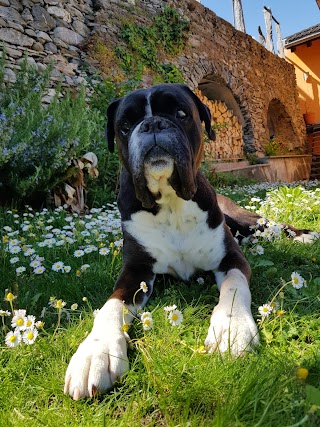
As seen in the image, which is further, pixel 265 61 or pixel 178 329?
pixel 265 61

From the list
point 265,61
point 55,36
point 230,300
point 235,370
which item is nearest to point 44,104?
point 55,36

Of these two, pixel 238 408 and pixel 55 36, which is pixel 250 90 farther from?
pixel 238 408

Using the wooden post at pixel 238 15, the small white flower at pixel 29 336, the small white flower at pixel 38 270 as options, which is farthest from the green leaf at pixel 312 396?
the wooden post at pixel 238 15

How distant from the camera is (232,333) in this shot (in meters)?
1.40

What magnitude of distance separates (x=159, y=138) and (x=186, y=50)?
344 inches

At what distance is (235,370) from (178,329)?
0.38 m

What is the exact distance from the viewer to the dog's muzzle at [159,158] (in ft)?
6.25

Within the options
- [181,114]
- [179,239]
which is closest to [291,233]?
[179,239]

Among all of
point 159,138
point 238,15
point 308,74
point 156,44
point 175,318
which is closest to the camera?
point 175,318

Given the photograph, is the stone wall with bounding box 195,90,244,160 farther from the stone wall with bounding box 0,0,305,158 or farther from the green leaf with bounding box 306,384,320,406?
the green leaf with bounding box 306,384,320,406

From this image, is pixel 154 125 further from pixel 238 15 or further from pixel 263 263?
pixel 238 15

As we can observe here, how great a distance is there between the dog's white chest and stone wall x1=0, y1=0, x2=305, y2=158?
4714mm

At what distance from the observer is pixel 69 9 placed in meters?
7.00

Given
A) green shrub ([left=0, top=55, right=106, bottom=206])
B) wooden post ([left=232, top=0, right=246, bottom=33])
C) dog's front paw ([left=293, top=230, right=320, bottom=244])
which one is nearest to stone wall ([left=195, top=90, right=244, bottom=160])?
wooden post ([left=232, top=0, right=246, bottom=33])
